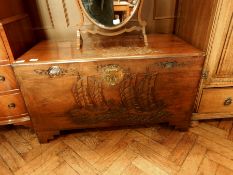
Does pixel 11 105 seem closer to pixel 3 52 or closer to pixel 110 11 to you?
pixel 3 52

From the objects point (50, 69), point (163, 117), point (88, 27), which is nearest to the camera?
point (50, 69)

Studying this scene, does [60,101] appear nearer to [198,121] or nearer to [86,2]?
[86,2]

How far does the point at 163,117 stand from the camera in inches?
47.8

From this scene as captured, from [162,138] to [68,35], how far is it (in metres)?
1.01

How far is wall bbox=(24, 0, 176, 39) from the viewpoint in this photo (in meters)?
1.29

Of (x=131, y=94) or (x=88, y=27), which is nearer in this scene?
(x=131, y=94)

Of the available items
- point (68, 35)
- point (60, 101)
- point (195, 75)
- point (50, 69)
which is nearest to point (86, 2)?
point (68, 35)

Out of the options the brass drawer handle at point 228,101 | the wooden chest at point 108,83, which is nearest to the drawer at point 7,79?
the wooden chest at point 108,83

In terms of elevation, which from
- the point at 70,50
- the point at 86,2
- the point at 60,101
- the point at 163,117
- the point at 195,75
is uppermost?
the point at 86,2

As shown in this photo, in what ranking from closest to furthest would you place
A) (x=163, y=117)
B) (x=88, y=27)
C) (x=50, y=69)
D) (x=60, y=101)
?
(x=50, y=69) → (x=60, y=101) → (x=163, y=117) → (x=88, y=27)

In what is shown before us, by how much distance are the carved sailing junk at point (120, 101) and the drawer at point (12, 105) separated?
0.33 metres

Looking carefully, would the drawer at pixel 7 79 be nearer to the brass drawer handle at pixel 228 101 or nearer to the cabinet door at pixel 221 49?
the cabinet door at pixel 221 49

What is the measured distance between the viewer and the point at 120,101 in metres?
1.11

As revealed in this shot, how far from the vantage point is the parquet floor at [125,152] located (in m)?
1.08
